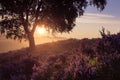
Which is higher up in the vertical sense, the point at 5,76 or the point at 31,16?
the point at 31,16

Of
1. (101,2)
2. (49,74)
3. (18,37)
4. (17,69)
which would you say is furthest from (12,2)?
(49,74)

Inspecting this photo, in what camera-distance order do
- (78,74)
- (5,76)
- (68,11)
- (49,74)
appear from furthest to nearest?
(68,11)
(5,76)
(49,74)
(78,74)

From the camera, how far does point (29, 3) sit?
3794 centimetres

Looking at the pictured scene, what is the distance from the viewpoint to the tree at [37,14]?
36.8 m

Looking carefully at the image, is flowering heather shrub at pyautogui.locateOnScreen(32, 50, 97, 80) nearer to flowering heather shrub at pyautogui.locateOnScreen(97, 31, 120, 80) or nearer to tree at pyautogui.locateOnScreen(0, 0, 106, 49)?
flowering heather shrub at pyautogui.locateOnScreen(97, 31, 120, 80)

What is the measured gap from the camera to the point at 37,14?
3866 cm

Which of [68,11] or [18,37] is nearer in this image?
[68,11]

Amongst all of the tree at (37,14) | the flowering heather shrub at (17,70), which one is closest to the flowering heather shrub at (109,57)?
the flowering heather shrub at (17,70)

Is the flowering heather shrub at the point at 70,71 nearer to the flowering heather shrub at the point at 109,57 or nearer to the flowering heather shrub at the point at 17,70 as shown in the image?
the flowering heather shrub at the point at 109,57

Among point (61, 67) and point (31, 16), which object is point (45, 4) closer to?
point (31, 16)

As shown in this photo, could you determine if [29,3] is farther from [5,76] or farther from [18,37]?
[5,76]

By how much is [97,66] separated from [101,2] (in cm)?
2934

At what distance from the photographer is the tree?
1449 inches

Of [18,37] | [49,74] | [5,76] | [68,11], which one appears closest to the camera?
[49,74]
